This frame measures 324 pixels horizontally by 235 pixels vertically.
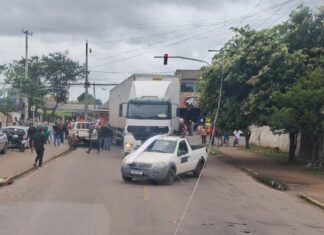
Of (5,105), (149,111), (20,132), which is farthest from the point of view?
(5,105)

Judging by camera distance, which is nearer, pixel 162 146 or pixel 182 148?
pixel 162 146

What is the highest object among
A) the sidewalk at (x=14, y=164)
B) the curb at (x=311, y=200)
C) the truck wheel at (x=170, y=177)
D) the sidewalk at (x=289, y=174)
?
the truck wheel at (x=170, y=177)

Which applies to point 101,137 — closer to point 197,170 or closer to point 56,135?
point 56,135

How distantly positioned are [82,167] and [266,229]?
14.4 meters

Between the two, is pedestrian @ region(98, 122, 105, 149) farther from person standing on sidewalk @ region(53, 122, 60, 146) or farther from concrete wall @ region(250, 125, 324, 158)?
concrete wall @ region(250, 125, 324, 158)

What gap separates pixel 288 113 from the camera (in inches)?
988

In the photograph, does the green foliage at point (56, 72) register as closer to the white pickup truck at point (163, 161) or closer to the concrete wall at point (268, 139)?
the concrete wall at point (268, 139)

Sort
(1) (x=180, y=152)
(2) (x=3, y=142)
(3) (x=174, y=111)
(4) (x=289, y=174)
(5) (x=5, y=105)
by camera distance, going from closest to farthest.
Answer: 1. (1) (x=180, y=152)
2. (4) (x=289, y=174)
3. (2) (x=3, y=142)
4. (3) (x=174, y=111)
5. (5) (x=5, y=105)

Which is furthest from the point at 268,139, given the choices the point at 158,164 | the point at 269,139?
the point at 158,164

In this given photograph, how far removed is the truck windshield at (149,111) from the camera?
29.4 m

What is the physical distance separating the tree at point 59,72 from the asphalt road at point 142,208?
58124 millimetres

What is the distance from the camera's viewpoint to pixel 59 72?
7881 centimetres

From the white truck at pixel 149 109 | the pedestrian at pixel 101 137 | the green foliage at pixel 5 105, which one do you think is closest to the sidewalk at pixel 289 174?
the white truck at pixel 149 109

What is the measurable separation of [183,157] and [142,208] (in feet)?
23.3
